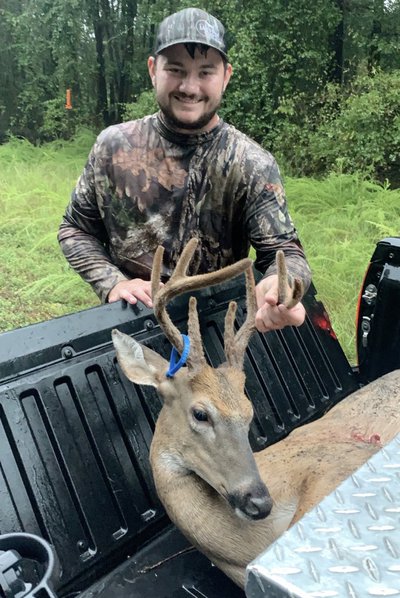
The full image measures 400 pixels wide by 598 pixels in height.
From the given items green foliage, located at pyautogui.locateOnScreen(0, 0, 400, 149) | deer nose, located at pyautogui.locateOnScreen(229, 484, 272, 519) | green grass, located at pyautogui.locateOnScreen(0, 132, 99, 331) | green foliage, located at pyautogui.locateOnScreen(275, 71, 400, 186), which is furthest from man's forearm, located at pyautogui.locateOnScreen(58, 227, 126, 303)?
green foliage, located at pyautogui.locateOnScreen(0, 0, 400, 149)

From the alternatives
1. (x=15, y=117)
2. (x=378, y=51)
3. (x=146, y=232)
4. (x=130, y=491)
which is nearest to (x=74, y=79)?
(x=15, y=117)

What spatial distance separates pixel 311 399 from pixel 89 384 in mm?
1276

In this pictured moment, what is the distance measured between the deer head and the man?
2.15ft

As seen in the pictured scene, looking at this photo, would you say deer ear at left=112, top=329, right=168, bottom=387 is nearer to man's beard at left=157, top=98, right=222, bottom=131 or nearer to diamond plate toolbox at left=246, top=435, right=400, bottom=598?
man's beard at left=157, top=98, right=222, bottom=131

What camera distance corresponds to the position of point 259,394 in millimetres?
3182

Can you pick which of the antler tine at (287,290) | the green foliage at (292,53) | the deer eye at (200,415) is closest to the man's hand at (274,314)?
the antler tine at (287,290)

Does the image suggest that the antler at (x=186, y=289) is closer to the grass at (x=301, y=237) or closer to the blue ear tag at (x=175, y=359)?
the blue ear tag at (x=175, y=359)

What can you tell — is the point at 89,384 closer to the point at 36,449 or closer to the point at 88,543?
the point at 36,449

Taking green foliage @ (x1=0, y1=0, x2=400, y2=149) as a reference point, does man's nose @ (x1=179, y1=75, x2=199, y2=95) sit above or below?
above

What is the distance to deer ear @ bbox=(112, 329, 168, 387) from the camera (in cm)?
254

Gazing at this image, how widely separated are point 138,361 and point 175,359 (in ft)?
0.46

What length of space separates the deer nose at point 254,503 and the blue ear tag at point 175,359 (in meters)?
0.52

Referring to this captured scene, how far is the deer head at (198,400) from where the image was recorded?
93.7 inches

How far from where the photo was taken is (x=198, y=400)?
2480 mm
